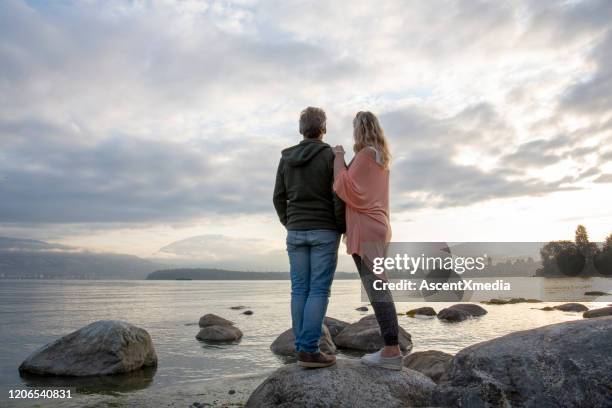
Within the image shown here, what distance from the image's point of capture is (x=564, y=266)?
107 metres

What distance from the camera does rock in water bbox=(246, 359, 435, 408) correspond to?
240 inches

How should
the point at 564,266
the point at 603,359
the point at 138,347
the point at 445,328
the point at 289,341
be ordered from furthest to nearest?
the point at 564,266
the point at 445,328
the point at 289,341
the point at 138,347
the point at 603,359

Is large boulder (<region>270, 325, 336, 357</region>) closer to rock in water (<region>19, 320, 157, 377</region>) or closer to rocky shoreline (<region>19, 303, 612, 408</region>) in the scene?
rock in water (<region>19, 320, 157, 377</region>)

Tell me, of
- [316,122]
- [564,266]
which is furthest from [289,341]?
[564,266]

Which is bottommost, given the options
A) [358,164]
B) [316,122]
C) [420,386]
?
[420,386]

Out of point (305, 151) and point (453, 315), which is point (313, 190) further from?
point (453, 315)

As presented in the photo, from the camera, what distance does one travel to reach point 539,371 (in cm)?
503

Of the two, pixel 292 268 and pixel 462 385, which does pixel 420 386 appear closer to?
pixel 462 385

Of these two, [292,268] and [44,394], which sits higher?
[292,268]

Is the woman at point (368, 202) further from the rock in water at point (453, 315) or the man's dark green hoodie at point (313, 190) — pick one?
the rock in water at point (453, 315)

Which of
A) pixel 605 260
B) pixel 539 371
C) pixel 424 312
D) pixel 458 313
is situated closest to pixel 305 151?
pixel 539 371

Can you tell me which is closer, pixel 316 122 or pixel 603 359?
pixel 603 359

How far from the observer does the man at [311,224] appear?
5.91 metres

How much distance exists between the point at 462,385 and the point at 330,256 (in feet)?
6.87
